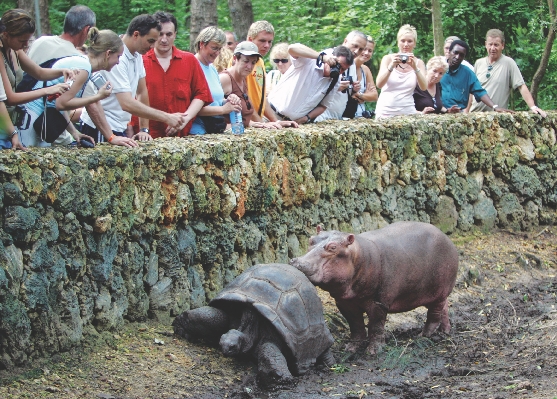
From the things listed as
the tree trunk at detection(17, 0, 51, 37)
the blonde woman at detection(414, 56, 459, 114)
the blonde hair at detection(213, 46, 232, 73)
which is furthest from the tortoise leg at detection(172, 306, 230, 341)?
the tree trunk at detection(17, 0, 51, 37)

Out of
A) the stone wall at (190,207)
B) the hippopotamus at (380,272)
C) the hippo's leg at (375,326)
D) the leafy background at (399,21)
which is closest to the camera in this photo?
the stone wall at (190,207)

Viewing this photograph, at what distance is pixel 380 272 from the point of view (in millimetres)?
7918

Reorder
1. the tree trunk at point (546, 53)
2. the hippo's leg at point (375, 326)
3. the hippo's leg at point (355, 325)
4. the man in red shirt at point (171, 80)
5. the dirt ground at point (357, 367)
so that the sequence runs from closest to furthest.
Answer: the dirt ground at point (357, 367) < the hippo's leg at point (375, 326) < the hippo's leg at point (355, 325) < the man in red shirt at point (171, 80) < the tree trunk at point (546, 53)

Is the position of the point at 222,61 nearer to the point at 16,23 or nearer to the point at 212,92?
the point at 212,92

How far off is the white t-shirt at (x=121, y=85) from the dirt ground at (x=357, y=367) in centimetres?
196

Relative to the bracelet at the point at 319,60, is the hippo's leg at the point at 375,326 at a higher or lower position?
lower

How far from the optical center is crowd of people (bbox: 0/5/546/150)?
22.4 feet

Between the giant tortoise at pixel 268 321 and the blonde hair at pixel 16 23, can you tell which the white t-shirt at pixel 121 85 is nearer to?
the blonde hair at pixel 16 23

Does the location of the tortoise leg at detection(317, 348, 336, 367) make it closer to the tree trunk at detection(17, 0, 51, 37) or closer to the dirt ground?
the dirt ground

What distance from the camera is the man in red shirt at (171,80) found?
8.76m

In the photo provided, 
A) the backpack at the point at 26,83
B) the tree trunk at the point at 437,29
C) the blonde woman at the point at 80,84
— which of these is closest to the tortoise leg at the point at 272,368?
the blonde woman at the point at 80,84

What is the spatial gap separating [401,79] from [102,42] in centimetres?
606

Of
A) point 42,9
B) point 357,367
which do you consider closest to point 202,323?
point 357,367

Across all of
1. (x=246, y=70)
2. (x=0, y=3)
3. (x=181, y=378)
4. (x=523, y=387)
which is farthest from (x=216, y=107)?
(x=0, y=3)
